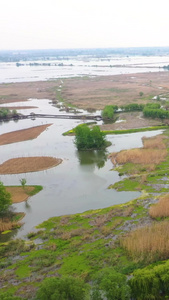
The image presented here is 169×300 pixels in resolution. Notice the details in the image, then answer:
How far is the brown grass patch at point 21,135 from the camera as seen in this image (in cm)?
5912

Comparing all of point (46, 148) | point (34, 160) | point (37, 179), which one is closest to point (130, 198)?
point (37, 179)

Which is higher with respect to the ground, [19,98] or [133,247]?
[19,98]

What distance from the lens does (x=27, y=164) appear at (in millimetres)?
45062

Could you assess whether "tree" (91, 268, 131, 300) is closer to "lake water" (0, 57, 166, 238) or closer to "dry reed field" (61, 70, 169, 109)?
"lake water" (0, 57, 166, 238)

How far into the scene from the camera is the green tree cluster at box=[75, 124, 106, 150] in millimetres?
49406

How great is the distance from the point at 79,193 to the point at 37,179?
25.8 feet

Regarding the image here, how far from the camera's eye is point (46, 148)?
174 feet

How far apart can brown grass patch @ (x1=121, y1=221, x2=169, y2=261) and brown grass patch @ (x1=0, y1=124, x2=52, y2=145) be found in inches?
1566

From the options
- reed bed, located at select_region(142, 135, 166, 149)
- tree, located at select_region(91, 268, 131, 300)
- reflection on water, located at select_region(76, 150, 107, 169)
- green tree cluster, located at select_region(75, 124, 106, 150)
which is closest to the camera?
tree, located at select_region(91, 268, 131, 300)

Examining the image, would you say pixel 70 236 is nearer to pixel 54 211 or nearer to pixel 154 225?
pixel 54 211

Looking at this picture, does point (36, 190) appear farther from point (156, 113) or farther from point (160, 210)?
point (156, 113)

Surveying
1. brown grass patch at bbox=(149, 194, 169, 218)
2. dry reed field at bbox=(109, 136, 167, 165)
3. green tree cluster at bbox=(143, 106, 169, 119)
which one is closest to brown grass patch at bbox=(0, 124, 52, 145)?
dry reed field at bbox=(109, 136, 167, 165)

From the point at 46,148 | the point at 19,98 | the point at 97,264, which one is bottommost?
the point at 97,264

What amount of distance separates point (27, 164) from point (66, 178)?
848 centimetres
